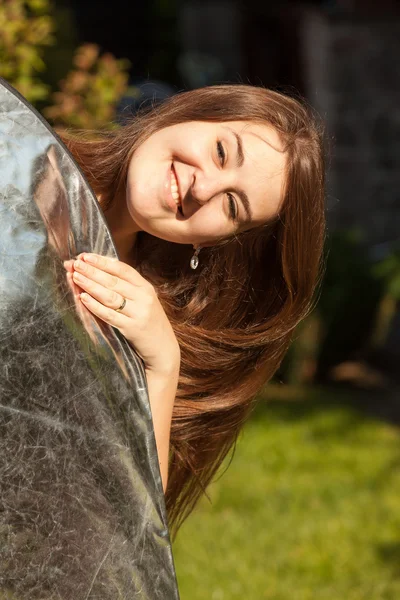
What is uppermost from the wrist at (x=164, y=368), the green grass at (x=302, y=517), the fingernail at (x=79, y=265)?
the fingernail at (x=79, y=265)

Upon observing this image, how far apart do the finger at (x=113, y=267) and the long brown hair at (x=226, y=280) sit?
44 cm

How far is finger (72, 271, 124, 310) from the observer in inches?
67.1

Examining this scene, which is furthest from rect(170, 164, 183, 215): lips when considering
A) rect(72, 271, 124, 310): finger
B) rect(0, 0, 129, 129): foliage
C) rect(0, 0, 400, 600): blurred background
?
rect(0, 0, 129, 129): foliage

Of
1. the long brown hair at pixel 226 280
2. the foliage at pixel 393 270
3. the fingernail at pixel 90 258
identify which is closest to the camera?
the fingernail at pixel 90 258

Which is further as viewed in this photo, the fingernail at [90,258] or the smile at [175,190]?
the smile at [175,190]

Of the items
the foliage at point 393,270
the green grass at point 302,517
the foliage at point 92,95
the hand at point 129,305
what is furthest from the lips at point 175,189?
the foliage at point 393,270

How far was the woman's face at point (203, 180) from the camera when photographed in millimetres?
2047

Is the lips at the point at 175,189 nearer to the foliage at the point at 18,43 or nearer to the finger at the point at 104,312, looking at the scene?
the finger at the point at 104,312

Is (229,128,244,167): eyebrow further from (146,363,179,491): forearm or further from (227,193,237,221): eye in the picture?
(146,363,179,491): forearm

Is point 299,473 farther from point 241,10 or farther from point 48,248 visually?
point 241,10

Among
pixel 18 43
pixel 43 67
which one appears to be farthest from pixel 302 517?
pixel 18 43

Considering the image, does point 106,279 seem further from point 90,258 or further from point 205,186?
point 205,186

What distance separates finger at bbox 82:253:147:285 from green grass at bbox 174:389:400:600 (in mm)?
2567

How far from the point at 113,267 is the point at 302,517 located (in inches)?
136
